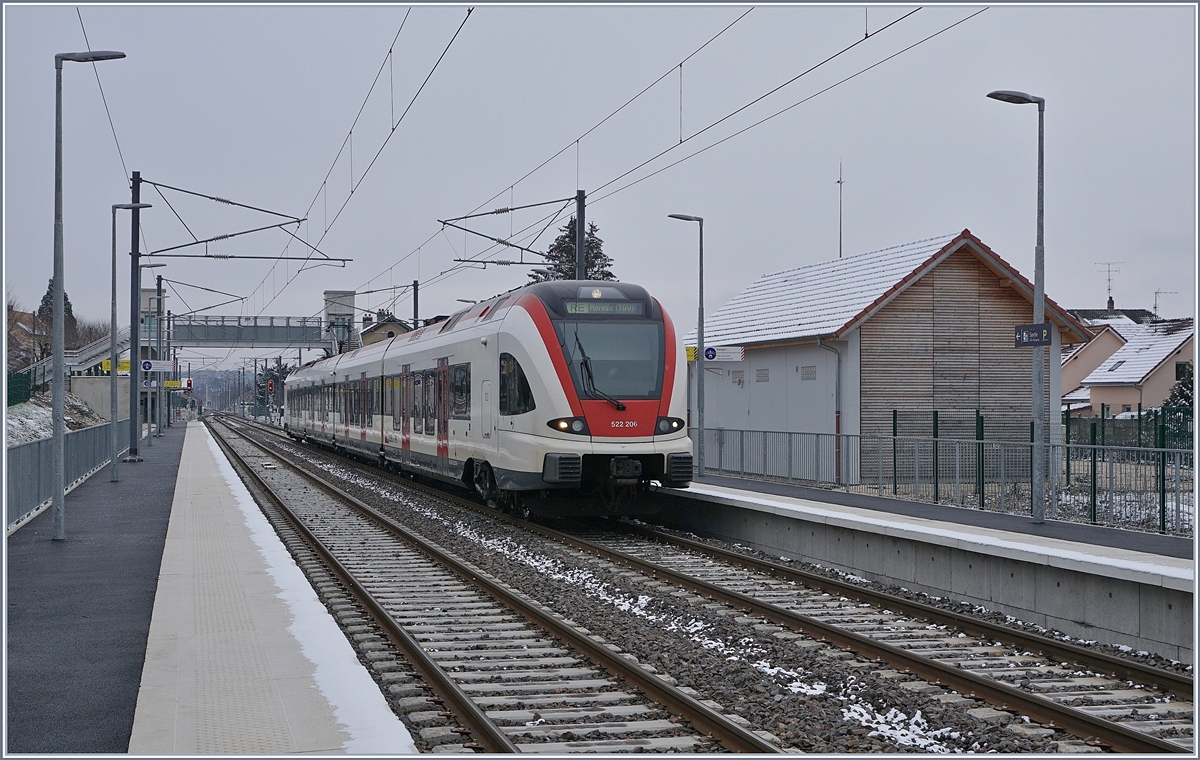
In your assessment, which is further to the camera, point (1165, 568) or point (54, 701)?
point (1165, 568)

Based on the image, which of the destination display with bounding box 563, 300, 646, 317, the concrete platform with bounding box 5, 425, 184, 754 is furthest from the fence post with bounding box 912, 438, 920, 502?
the concrete platform with bounding box 5, 425, 184, 754

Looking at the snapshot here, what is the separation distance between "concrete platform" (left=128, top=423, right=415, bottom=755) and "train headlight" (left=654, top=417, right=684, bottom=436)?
18.1 feet

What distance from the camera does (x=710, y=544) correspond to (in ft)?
53.7

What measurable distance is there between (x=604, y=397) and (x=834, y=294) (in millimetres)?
13282

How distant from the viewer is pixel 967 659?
9242 mm

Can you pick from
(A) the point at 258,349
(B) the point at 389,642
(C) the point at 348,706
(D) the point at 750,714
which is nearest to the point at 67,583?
(B) the point at 389,642

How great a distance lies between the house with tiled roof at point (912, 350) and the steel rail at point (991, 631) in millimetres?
11229

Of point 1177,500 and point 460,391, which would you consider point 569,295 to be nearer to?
point 460,391

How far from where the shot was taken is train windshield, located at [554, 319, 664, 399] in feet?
54.1

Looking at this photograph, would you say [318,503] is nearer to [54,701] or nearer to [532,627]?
[532,627]

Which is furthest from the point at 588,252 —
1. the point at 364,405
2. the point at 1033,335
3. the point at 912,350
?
the point at 1033,335

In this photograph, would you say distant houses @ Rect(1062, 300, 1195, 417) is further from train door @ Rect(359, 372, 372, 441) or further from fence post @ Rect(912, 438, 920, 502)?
fence post @ Rect(912, 438, 920, 502)

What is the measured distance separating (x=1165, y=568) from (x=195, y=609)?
7953 mm

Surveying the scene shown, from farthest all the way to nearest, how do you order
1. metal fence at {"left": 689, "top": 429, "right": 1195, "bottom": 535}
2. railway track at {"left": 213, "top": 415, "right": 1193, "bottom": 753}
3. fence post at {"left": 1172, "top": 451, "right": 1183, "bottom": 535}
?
metal fence at {"left": 689, "top": 429, "right": 1195, "bottom": 535}
fence post at {"left": 1172, "top": 451, "right": 1183, "bottom": 535}
railway track at {"left": 213, "top": 415, "right": 1193, "bottom": 753}
